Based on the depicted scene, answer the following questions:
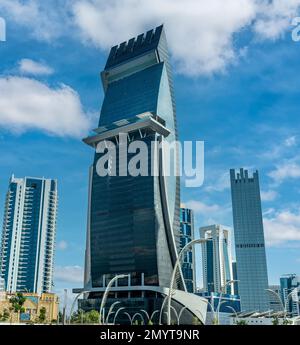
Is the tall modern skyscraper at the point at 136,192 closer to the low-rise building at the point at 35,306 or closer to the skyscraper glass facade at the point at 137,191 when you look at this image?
the skyscraper glass facade at the point at 137,191

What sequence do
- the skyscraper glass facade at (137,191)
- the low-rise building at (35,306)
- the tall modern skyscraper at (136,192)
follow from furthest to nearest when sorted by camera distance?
the skyscraper glass facade at (137,191)
the tall modern skyscraper at (136,192)
the low-rise building at (35,306)

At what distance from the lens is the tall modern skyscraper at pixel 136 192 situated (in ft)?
392

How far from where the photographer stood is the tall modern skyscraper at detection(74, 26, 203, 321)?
392 ft

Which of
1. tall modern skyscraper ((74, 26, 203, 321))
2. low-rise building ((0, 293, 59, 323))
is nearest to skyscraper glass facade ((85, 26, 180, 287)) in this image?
tall modern skyscraper ((74, 26, 203, 321))

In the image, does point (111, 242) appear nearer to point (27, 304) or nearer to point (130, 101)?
point (27, 304)

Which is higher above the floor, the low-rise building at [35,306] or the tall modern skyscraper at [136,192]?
the tall modern skyscraper at [136,192]

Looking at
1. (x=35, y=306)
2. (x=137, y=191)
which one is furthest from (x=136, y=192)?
(x=35, y=306)

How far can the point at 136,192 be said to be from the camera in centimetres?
12638

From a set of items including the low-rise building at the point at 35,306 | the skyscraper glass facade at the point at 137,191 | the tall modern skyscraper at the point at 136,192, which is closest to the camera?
the low-rise building at the point at 35,306

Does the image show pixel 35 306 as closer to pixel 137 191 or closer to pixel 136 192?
pixel 136 192

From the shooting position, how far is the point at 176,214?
12662 cm

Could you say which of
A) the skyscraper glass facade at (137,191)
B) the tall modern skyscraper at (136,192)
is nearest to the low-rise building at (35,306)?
the tall modern skyscraper at (136,192)
